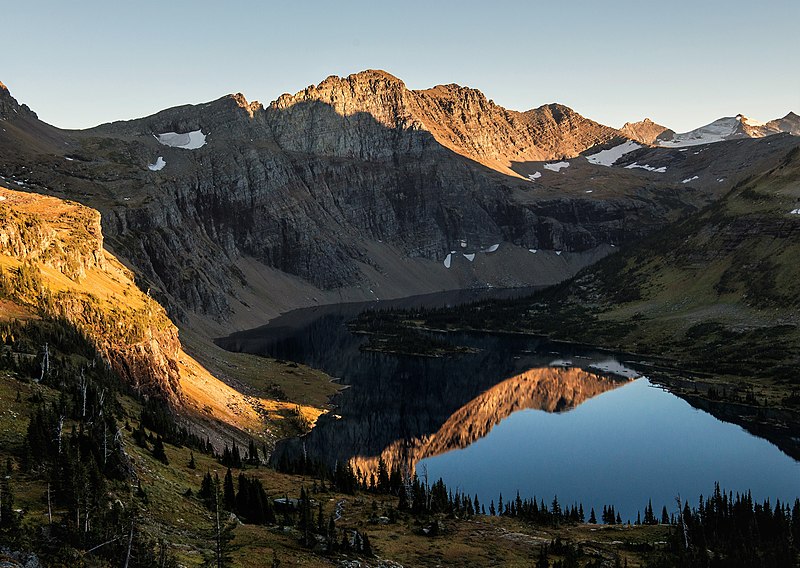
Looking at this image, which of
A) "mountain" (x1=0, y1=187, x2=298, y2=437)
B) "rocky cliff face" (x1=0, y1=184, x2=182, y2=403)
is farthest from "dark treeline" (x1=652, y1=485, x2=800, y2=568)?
"rocky cliff face" (x1=0, y1=184, x2=182, y2=403)

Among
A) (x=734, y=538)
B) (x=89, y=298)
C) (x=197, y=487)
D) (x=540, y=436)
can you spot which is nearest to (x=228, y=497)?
(x=197, y=487)

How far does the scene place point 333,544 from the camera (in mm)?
50156

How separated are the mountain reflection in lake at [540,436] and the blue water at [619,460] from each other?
200 mm

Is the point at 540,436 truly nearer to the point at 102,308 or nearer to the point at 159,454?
the point at 102,308

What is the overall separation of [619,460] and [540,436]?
19.4 metres

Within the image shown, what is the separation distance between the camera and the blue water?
320 feet

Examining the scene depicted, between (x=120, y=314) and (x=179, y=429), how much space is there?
2299 centimetres

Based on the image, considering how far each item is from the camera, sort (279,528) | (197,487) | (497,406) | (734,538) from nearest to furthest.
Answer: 1. (279,528)
2. (197,487)
3. (734,538)
4. (497,406)

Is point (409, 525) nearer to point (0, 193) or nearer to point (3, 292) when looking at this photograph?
point (3, 292)

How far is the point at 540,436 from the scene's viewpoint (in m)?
131

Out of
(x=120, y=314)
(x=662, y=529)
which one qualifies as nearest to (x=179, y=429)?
(x=120, y=314)

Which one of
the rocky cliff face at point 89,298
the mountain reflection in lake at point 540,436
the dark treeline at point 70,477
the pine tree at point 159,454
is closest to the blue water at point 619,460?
the mountain reflection in lake at point 540,436

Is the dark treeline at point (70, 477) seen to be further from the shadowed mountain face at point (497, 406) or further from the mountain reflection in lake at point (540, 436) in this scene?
the shadowed mountain face at point (497, 406)

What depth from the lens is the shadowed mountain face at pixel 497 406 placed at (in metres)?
114
